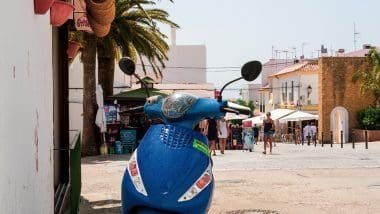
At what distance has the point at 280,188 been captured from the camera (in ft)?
34.1

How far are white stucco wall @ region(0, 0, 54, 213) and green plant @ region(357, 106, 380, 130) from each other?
1487 inches

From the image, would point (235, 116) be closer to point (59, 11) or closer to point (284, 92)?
point (59, 11)

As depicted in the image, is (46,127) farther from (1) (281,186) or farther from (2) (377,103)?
(2) (377,103)

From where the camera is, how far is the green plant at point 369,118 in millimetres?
40562

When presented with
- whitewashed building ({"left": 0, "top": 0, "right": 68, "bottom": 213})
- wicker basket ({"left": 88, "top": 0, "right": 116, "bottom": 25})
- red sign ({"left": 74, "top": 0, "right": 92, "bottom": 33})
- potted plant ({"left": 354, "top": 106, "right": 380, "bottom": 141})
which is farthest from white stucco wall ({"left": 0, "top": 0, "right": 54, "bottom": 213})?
potted plant ({"left": 354, "top": 106, "right": 380, "bottom": 141})

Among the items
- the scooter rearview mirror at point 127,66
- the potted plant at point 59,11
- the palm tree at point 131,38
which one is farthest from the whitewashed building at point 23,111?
the palm tree at point 131,38

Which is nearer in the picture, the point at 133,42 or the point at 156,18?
the point at 133,42

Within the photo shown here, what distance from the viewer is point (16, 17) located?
3.41 meters

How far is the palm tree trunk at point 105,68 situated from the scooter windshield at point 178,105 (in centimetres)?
1802

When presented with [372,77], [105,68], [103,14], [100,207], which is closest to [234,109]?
[103,14]

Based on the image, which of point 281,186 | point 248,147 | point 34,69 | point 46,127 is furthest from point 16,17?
point 248,147

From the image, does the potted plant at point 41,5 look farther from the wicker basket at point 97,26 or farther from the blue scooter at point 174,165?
the wicker basket at point 97,26

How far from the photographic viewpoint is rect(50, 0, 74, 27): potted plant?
5.83 meters

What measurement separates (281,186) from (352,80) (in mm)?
33765
